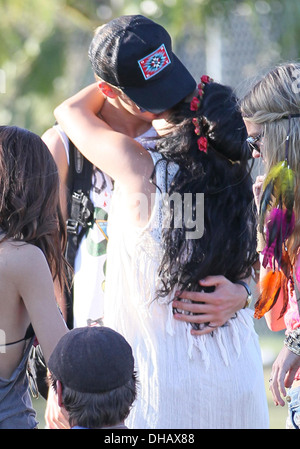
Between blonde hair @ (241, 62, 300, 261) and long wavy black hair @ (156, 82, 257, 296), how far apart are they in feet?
0.37

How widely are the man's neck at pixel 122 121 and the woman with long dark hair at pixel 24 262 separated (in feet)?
2.57

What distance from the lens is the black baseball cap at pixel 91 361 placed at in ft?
6.32

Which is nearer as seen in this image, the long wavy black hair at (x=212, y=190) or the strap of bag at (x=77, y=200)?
the long wavy black hair at (x=212, y=190)

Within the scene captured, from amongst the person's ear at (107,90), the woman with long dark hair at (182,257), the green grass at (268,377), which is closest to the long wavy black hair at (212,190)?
the woman with long dark hair at (182,257)

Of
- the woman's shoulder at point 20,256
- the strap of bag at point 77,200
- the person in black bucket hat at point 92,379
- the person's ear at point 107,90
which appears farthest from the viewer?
the strap of bag at point 77,200

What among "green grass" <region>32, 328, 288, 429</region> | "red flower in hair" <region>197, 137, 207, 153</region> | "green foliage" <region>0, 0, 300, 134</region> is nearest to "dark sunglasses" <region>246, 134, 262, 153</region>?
"red flower in hair" <region>197, 137, 207, 153</region>

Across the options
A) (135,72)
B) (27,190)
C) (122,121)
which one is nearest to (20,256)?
(27,190)

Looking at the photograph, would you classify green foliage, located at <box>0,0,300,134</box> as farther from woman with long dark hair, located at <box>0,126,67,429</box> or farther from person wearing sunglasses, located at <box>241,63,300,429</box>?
woman with long dark hair, located at <box>0,126,67,429</box>

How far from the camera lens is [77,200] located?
3.01 m

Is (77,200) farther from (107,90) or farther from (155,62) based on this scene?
(155,62)

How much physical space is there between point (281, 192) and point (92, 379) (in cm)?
89

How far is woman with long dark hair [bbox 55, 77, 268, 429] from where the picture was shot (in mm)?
2459

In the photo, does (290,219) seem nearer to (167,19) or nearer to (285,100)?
(285,100)

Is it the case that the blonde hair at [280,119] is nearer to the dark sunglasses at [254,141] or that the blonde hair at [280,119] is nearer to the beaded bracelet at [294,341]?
the dark sunglasses at [254,141]
